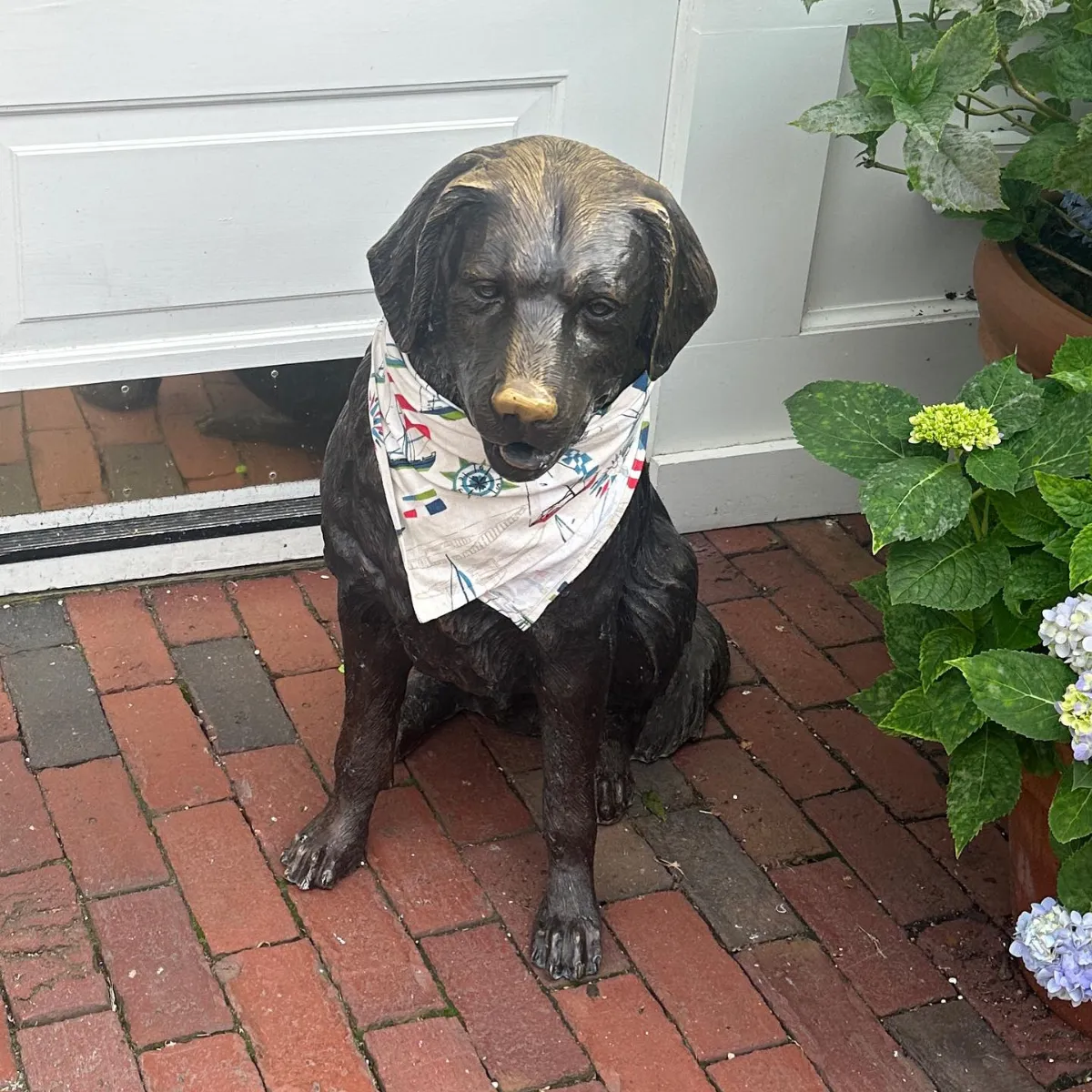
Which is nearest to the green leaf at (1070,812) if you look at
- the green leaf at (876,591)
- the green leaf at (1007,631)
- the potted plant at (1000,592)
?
the potted plant at (1000,592)

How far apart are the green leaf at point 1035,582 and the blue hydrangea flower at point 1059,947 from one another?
500mm

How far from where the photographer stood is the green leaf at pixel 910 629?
108 inches

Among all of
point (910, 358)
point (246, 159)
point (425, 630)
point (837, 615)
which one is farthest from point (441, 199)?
point (910, 358)

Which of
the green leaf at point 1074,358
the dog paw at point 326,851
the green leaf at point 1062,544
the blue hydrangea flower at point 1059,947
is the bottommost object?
the dog paw at point 326,851

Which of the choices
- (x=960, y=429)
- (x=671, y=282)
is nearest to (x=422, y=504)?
(x=671, y=282)

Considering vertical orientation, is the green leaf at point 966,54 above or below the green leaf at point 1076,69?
above

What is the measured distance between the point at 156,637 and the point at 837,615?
170 centimetres

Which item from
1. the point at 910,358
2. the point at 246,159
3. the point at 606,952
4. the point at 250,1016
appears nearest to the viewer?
the point at 250,1016

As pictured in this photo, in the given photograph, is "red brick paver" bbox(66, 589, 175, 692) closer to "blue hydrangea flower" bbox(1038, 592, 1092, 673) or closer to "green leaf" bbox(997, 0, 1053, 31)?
"blue hydrangea flower" bbox(1038, 592, 1092, 673)

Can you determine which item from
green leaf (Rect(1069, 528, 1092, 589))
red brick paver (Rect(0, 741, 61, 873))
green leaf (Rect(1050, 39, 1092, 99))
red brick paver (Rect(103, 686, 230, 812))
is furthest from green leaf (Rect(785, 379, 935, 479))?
red brick paver (Rect(0, 741, 61, 873))

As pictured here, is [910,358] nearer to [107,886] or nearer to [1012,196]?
[1012,196]

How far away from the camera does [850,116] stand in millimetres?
2980

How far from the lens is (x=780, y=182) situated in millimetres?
3689

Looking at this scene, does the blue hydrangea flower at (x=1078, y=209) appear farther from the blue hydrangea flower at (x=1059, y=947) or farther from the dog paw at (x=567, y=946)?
the dog paw at (x=567, y=946)
